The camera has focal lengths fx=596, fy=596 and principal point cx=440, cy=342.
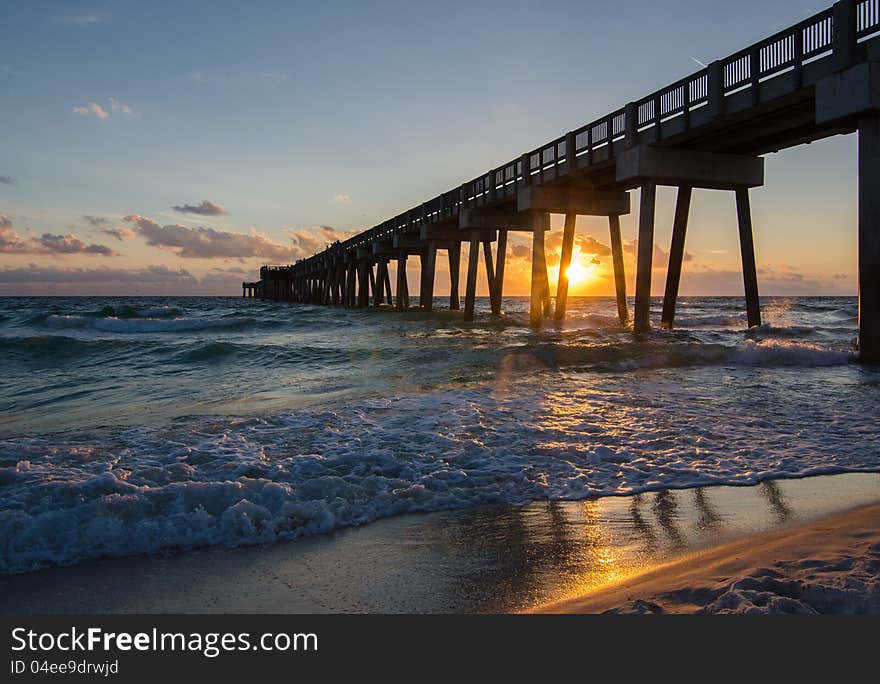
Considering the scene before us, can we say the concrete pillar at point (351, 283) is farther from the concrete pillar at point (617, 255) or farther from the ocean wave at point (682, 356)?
the ocean wave at point (682, 356)

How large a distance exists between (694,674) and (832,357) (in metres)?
13.5

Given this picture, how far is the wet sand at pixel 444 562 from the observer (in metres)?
2.96

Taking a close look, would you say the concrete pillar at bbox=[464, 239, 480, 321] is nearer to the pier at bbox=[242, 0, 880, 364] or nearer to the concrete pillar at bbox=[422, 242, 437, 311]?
the pier at bbox=[242, 0, 880, 364]

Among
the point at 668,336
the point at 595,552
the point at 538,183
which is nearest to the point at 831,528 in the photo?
the point at 595,552

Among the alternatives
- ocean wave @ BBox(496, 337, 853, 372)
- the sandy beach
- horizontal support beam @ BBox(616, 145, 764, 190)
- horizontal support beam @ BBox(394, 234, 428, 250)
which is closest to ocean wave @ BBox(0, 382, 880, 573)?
the sandy beach

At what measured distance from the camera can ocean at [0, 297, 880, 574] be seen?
13.6 ft

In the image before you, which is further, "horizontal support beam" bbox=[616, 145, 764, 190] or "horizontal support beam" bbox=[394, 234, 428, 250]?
"horizontal support beam" bbox=[394, 234, 428, 250]

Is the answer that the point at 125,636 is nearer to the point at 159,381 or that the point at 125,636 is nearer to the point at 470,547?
the point at 470,547

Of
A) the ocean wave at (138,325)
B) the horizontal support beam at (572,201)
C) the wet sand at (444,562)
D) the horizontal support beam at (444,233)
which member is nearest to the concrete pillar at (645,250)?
the horizontal support beam at (572,201)

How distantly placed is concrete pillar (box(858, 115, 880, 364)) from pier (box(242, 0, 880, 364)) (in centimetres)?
2

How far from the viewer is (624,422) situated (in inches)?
286

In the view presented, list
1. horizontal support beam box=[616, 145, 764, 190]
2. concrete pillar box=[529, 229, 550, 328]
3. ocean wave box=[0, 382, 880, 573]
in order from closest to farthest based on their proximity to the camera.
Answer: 1. ocean wave box=[0, 382, 880, 573]
2. horizontal support beam box=[616, 145, 764, 190]
3. concrete pillar box=[529, 229, 550, 328]

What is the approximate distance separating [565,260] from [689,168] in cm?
946

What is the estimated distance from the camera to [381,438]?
645cm
